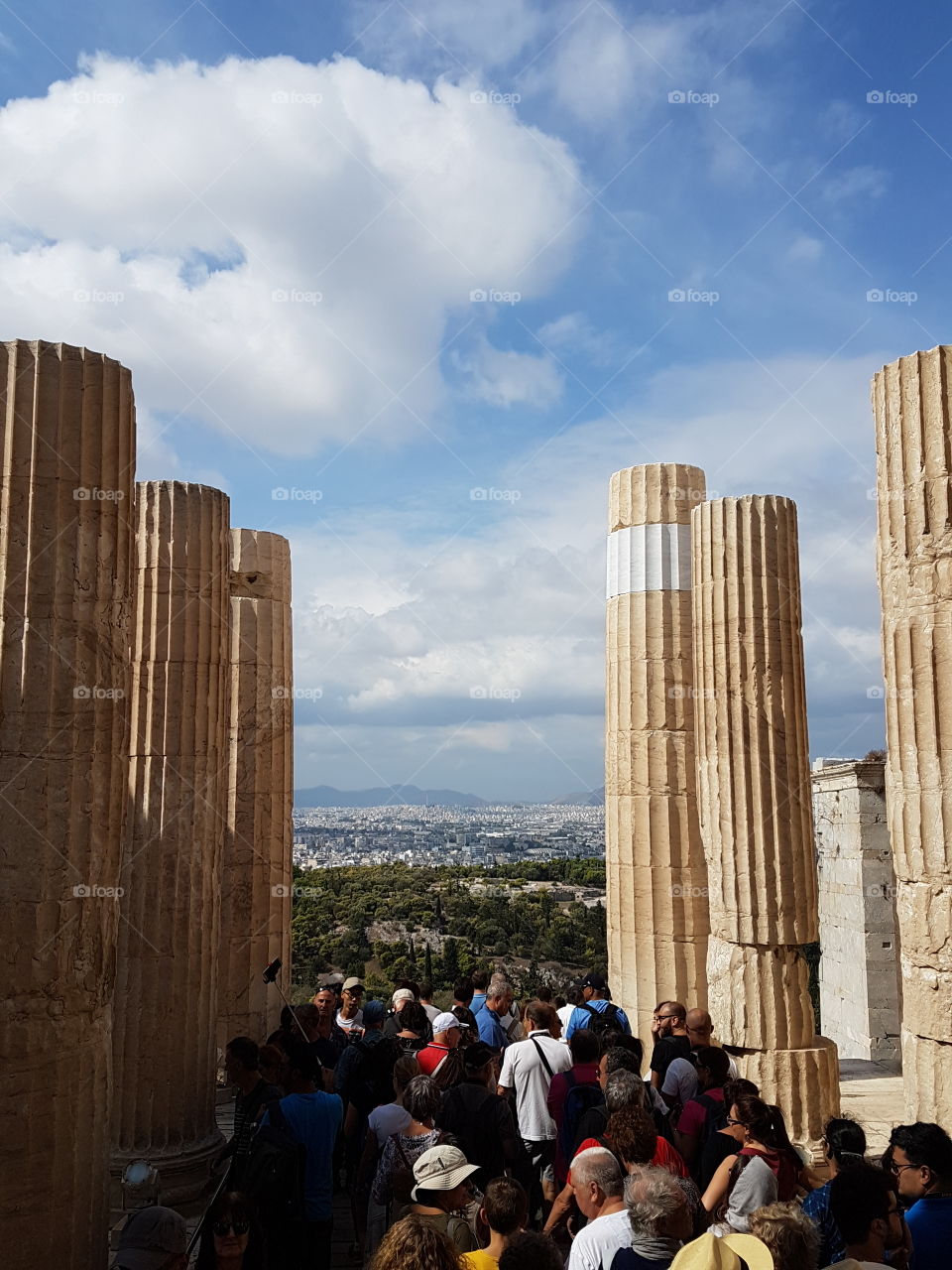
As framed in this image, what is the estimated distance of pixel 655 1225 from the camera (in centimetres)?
409

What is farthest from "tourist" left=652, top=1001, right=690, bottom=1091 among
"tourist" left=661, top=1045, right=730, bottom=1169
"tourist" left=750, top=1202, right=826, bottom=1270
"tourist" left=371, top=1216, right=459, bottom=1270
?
"tourist" left=371, top=1216, right=459, bottom=1270

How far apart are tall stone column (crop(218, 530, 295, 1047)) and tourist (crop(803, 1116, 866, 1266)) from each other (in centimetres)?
976

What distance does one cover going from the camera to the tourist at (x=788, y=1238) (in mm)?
3922

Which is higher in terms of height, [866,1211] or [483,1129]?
[866,1211]

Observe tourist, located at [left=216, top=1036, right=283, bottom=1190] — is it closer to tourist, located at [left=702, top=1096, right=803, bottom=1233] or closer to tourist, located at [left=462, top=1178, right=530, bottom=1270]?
tourist, located at [left=462, top=1178, right=530, bottom=1270]

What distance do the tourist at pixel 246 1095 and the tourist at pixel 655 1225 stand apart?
111 inches

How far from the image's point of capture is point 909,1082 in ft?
22.6

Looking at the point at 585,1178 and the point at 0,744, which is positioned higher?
the point at 0,744

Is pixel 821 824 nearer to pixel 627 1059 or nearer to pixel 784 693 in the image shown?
pixel 784 693

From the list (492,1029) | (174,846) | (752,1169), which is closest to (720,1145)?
(752,1169)

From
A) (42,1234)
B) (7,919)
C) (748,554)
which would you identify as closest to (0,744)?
(7,919)

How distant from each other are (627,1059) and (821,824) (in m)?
14.5

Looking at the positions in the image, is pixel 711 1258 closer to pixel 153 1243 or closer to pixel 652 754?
pixel 153 1243

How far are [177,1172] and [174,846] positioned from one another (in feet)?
9.48
